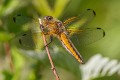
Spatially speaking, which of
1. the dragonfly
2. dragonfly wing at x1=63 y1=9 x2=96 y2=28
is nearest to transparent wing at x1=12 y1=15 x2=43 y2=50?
the dragonfly

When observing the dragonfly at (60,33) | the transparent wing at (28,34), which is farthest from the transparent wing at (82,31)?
the transparent wing at (28,34)

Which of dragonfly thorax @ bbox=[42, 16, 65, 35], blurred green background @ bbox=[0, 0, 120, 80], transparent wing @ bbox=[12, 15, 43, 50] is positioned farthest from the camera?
transparent wing @ bbox=[12, 15, 43, 50]

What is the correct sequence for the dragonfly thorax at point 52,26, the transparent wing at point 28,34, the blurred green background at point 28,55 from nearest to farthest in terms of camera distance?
the blurred green background at point 28,55 → the dragonfly thorax at point 52,26 → the transparent wing at point 28,34

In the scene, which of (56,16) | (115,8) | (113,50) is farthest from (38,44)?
(115,8)

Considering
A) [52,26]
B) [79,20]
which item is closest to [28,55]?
[52,26]

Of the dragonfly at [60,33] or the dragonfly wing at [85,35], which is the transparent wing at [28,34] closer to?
the dragonfly at [60,33]

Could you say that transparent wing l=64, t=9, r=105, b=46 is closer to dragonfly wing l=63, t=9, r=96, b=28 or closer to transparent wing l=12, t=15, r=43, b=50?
dragonfly wing l=63, t=9, r=96, b=28

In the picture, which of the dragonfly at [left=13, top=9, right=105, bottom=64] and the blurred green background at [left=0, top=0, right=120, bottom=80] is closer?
the blurred green background at [left=0, top=0, right=120, bottom=80]
